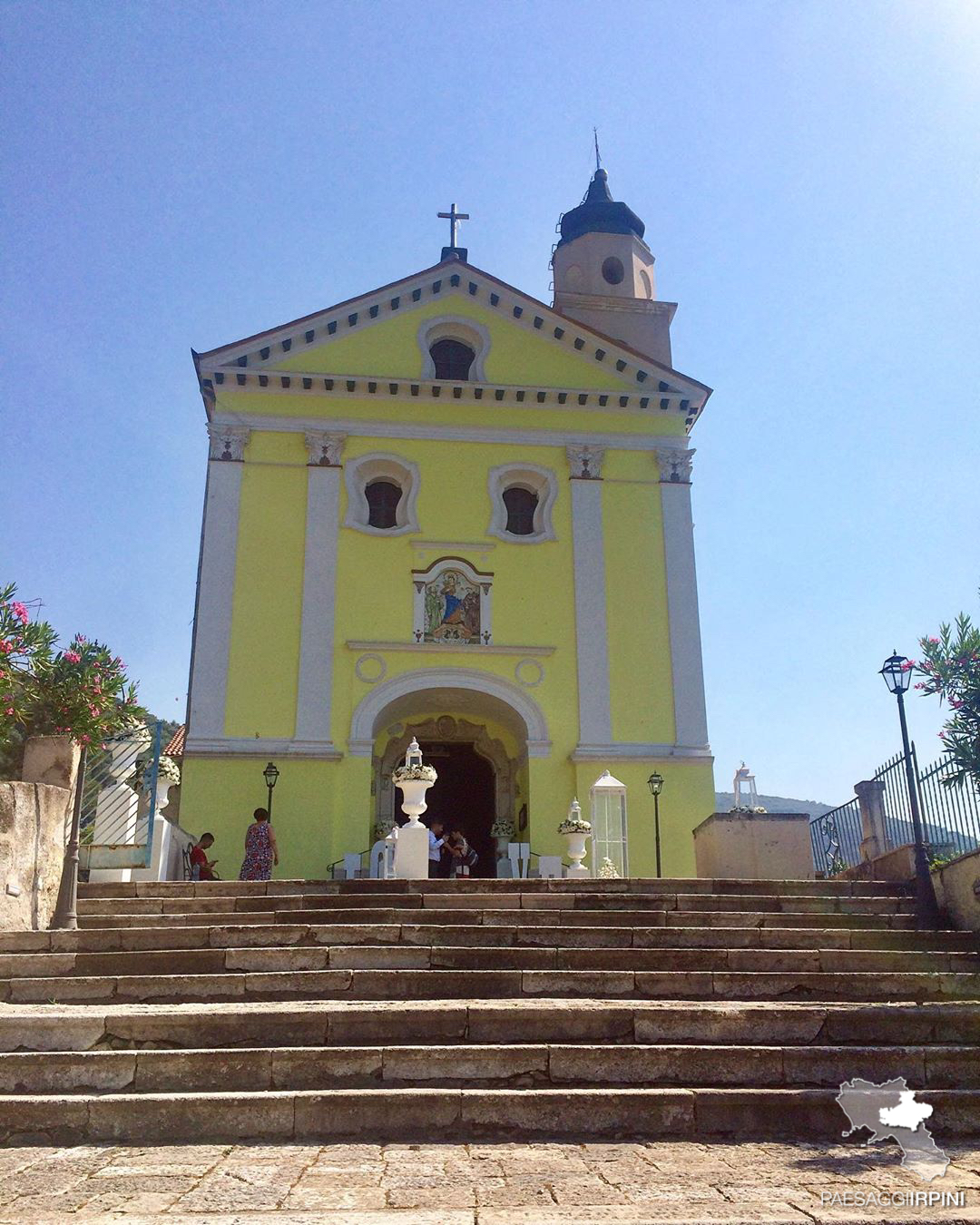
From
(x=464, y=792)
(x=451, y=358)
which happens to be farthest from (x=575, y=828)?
(x=451, y=358)

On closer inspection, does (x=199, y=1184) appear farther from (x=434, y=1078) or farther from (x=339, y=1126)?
(x=434, y=1078)

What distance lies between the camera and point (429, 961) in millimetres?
8750

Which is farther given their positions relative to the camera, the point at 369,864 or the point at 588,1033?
the point at 369,864

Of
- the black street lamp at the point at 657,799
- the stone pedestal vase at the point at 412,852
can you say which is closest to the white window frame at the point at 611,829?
the black street lamp at the point at 657,799

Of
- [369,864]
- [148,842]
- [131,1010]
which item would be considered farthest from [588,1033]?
[369,864]

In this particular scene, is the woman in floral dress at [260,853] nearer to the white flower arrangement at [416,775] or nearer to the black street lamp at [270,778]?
the black street lamp at [270,778]

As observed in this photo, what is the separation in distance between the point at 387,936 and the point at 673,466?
1430 centimetres

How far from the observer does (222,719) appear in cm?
1864

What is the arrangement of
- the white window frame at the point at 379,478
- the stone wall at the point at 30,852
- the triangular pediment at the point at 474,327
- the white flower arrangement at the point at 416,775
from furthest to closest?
the triangular pediment at the point at 474,327, the white window frame at the point at 379,478, the white flower arrangement at the point at 416,775, the stone wall at the point at 30,852

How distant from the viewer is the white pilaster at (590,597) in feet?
63.6

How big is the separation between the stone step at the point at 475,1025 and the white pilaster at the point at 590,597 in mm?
11529

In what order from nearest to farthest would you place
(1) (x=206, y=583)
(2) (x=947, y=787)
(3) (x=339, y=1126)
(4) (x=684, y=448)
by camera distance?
(3) (x=339, y=1126) → (2) (x=947, y=787) → (1) (x=206, y=583) → (4) (x=684, y=448)

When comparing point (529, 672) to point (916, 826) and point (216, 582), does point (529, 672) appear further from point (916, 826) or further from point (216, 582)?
point (916, 826)

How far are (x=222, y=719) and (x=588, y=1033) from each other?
12.4 meters
